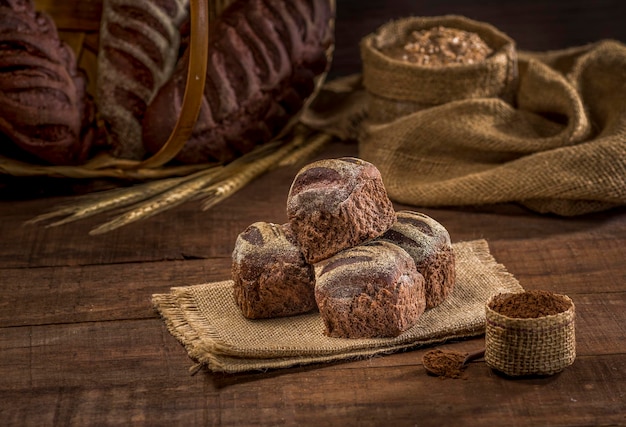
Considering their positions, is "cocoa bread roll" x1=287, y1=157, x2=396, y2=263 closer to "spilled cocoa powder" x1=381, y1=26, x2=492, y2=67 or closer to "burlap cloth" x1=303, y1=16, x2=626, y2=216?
"burlap cloth" x1=303, y1=16, x2=626, y2=216

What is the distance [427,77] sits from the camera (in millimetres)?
2451

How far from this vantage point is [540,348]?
1.54 m

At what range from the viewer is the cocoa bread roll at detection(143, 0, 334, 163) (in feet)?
8.13

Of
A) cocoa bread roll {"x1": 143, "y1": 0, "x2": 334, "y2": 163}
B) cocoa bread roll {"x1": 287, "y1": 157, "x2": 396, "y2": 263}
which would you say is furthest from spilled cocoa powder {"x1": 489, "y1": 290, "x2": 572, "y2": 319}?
cocoa bread roll {"x1": 143, "y1": 0, "x2": 334, "y2": 163}

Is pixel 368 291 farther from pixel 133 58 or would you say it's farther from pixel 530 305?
pixel 133 58

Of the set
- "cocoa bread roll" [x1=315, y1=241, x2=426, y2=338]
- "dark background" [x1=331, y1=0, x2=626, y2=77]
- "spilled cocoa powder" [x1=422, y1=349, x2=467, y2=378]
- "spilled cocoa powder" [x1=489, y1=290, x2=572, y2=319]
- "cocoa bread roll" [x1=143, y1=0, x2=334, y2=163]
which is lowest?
"dark background" [x1=331, y1=0, x2=626, y2=77]

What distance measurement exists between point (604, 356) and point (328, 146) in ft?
4.29

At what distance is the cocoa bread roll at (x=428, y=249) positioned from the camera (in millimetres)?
1729

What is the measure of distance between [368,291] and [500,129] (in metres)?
0.95

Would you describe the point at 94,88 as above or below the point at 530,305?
below

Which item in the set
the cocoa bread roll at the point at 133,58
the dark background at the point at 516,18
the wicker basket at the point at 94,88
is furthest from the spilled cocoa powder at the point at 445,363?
the dark background at the point at 516,18

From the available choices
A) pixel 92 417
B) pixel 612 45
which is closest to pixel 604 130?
pixel 612 45

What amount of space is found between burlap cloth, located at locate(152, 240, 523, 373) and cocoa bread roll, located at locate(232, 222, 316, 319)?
2 centimetres

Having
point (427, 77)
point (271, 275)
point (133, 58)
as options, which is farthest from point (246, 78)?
point (271, 275)
